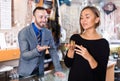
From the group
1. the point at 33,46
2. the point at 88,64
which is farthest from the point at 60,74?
the point at 88,64

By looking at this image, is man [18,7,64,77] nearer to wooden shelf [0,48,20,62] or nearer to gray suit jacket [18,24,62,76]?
gray suit jacket [18,24,62,76]

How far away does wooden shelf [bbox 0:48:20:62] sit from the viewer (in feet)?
6.00

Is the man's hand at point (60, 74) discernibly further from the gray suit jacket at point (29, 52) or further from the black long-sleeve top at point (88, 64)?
the black long-sleeve top at point (88, 64)

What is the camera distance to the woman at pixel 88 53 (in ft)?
4.41

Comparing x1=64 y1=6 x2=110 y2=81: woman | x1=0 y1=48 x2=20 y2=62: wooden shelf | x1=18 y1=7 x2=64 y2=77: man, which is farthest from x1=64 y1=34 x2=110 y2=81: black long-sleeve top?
x1=0 y1=48 x2=20 y2=62: wooden shelf

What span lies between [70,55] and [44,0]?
1.04m

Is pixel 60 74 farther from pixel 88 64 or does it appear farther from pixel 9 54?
pixel 88 64

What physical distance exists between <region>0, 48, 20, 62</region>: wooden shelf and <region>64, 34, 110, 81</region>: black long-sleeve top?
685 mm

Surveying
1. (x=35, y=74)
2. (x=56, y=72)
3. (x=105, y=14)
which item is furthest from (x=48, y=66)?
(x=105, y=14)

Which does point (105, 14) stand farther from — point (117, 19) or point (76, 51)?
point (76, 51)

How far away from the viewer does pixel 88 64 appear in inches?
53.2

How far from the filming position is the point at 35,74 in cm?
176

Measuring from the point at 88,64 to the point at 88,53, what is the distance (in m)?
0.08

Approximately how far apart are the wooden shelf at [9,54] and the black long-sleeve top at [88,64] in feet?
2.25
